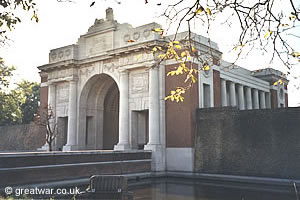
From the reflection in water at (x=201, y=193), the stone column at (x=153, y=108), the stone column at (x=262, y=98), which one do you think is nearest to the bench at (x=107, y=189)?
the reflection in water at (x=201, y=193)

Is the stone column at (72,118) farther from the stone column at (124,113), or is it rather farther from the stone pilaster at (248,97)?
the stone pilaster at (248,97)

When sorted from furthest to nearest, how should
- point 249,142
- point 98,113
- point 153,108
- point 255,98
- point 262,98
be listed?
point 262,98 → point 255,98 → point 98,113 → point 153,108 → point 249,142

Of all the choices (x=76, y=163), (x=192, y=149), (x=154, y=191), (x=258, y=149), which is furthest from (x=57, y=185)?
(x=258, y=149)

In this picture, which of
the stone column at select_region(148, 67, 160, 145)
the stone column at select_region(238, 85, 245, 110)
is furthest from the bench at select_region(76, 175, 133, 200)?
the stone column at select_region(238, 85, 245, 110)

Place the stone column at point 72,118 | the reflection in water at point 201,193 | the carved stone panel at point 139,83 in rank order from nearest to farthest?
the reflection in water at point 201,193 < the carved stone panel at point 139,83 < the stone column at point 72,118

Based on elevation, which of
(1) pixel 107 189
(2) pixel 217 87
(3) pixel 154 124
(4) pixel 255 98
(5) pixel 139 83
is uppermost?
(5) pixel 139 83

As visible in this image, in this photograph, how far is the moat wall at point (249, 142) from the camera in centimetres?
1767

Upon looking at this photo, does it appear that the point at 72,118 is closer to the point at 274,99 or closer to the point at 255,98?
the point at 255,98

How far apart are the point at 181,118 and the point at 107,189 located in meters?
13.0

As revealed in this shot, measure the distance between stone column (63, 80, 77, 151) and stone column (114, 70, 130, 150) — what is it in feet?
17.4

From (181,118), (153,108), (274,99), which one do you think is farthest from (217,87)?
(274,99)

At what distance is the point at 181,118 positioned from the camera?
2177cm

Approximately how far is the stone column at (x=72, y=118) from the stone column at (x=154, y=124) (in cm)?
797

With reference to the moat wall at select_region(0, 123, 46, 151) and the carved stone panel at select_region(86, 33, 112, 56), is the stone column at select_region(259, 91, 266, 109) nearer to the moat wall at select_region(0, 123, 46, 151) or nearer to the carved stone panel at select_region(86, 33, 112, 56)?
the carved stone panel at select_region(86, 33, 112, 56)
